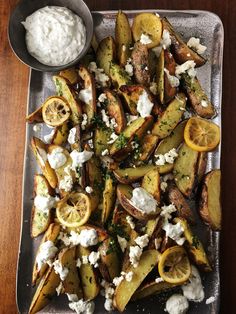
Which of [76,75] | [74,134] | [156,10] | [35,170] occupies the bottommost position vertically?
[35,170]

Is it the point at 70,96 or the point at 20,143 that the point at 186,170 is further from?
the point at 20,143

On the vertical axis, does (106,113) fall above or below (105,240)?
above

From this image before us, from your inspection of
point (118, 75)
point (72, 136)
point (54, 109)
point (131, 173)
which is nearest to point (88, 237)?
point (131, 173)

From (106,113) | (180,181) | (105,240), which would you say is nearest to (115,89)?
(106,113)

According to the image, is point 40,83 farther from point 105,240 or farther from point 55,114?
point 105,240

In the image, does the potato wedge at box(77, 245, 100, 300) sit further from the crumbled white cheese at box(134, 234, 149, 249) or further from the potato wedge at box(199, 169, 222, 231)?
the potato wedge at box(199, 169, 222, 231)

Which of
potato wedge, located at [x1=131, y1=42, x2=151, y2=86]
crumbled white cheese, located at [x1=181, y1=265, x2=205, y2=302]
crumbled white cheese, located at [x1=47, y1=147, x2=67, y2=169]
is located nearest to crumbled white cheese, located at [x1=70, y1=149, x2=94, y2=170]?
crumbled white cheese, located at [x1=47, y1=147, x2=67, y2=169]
